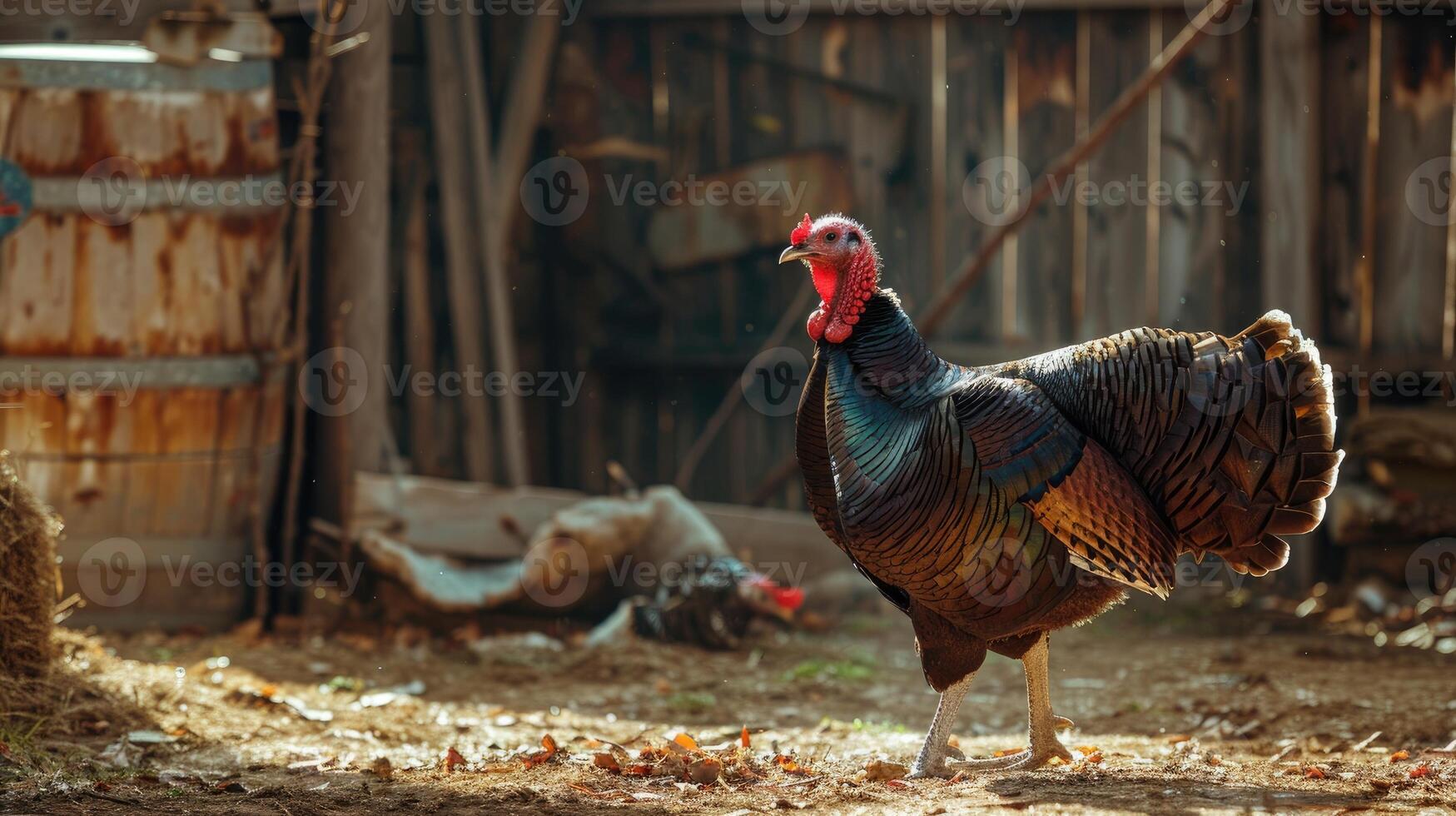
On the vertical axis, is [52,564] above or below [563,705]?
above

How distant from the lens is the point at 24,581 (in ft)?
18.1

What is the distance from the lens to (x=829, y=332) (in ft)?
15.9

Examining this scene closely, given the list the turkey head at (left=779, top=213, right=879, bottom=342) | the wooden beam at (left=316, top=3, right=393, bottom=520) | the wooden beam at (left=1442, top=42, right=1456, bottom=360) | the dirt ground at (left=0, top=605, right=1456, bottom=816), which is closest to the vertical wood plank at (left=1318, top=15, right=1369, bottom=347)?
the wooden beam at (left=1442, top=42, right=1456, bottom=360)

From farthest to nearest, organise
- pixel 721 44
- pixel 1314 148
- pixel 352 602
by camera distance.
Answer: pixel 721 44
pixel 1314 148
pixel 352 602

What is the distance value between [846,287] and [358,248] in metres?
4.01

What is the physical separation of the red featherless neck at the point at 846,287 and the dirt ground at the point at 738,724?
4.91ft

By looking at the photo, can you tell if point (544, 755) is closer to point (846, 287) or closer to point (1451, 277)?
point (846, 287)

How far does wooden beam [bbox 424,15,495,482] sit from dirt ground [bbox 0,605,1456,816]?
151 cm

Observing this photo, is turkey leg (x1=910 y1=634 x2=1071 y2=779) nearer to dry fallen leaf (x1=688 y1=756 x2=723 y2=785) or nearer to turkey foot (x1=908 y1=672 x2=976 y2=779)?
turkey foot (x1=908 y1=672 x2=976 y2=779)

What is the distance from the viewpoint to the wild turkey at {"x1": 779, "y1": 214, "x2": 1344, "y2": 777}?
14.9ft

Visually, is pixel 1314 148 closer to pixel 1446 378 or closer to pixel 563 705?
pixel 1446 378

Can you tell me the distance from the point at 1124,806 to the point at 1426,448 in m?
4.79

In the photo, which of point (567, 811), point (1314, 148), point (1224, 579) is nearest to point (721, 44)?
point (1314, 148)
